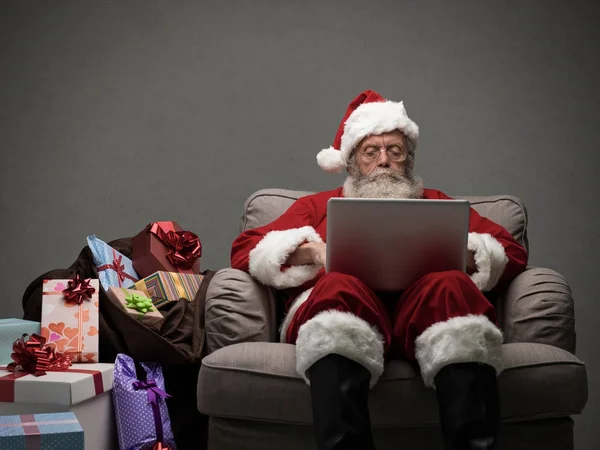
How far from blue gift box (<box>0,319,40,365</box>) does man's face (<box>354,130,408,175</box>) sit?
1.10 metres

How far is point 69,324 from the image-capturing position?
2102 millimetres

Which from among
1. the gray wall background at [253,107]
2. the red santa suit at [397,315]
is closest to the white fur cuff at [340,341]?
the red santa suit at [397,315]

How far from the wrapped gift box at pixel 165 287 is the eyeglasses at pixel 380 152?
73cm

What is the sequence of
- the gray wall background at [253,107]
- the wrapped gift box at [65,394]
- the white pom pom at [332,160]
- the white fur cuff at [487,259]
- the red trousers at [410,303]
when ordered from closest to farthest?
the red trousers at [410,303]
the wrapped gift box at [65,394]
the white fur cuff at [487,259]
the white pom pom at [332,160]
the gray wall background at [253,107]

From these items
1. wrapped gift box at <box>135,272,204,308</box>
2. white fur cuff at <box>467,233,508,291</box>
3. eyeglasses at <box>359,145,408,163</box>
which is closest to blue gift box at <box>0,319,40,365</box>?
wrapped gift box at <box>135,272,204,308</box>

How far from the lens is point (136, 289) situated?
8.09 ft

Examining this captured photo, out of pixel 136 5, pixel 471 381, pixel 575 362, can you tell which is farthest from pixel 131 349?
pixel 136 5

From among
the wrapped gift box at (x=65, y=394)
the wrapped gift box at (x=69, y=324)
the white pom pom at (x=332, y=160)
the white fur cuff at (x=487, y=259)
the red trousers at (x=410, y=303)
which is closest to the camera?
the red trousers at (x=410, y=303)

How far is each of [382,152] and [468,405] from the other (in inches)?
41.2

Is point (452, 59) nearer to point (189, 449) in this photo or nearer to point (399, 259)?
point (399, 259)

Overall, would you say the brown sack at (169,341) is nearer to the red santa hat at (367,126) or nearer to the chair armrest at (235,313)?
the chair armrest at (235,313)

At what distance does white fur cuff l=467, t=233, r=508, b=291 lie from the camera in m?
1.99

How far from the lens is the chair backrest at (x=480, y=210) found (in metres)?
2.50

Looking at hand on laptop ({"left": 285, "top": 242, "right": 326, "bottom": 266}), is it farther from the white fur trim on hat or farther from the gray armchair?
the white fur trim on hat
